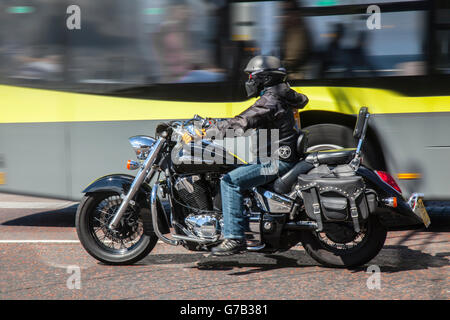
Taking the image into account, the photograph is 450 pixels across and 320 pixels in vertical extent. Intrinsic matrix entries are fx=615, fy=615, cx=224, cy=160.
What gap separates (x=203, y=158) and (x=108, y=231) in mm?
1042

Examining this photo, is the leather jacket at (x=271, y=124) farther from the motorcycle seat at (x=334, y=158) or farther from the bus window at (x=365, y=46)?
the bus window at (x=365, y=46)

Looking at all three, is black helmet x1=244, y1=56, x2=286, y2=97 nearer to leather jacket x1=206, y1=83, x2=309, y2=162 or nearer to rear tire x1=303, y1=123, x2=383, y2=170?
leather jacket x1=206, y1=83, x2=309, y2=162

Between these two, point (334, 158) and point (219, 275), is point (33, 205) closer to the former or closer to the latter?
point (219, 275)

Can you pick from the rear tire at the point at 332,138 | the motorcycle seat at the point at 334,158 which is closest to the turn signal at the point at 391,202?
the motorcycle seat at the point at 334,158

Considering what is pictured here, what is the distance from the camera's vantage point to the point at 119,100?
6859mm

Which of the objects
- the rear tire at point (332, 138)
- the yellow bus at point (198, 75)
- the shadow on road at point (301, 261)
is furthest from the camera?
the rear tire at point (332, 138)

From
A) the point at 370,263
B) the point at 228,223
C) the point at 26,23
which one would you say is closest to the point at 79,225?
the point at 228,223

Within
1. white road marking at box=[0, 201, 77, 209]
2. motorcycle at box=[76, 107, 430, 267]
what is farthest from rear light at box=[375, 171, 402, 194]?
white road marking at box=[0, 201, 77, 209]

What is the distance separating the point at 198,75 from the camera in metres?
6.76

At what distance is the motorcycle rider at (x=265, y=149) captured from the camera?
4.77 metres

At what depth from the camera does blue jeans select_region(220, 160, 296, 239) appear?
15.8 feet

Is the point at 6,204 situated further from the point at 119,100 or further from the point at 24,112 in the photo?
the point at 119,100

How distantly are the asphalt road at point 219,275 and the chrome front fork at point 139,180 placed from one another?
43 cm

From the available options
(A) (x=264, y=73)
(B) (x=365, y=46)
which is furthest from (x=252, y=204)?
(B) (x=365, y=46)
